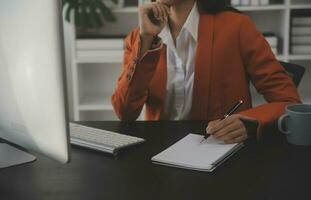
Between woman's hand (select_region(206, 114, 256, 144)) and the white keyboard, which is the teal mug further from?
the white keyboard

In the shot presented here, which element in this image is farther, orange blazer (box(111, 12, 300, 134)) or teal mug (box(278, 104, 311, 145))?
orange blazer (box(111, 12, 300, 134))

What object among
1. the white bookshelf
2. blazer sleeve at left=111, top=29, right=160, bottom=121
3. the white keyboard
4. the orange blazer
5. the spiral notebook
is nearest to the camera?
the spiral notebook

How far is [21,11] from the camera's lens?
3.40 feet

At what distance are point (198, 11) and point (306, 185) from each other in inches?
35.8

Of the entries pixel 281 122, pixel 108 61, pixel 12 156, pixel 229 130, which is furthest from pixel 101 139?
pixel 108 61

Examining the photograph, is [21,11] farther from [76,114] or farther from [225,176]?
[76,114]

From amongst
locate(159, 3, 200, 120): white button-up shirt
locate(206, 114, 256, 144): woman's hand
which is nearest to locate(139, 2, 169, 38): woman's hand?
locate(159, 3, 200, 120): white button-up shirt

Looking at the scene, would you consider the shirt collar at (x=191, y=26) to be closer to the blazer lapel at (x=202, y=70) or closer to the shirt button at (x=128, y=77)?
the blazer lapel at (x=202, y=70)

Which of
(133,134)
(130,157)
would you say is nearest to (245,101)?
(133,134)

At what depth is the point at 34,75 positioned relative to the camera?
40.6 inches

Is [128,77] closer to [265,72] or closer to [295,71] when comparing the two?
[265,72]

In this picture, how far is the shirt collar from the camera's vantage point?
1786 mm

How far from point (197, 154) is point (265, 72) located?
55 centimetres

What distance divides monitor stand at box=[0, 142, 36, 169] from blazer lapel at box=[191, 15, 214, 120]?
0.67m
